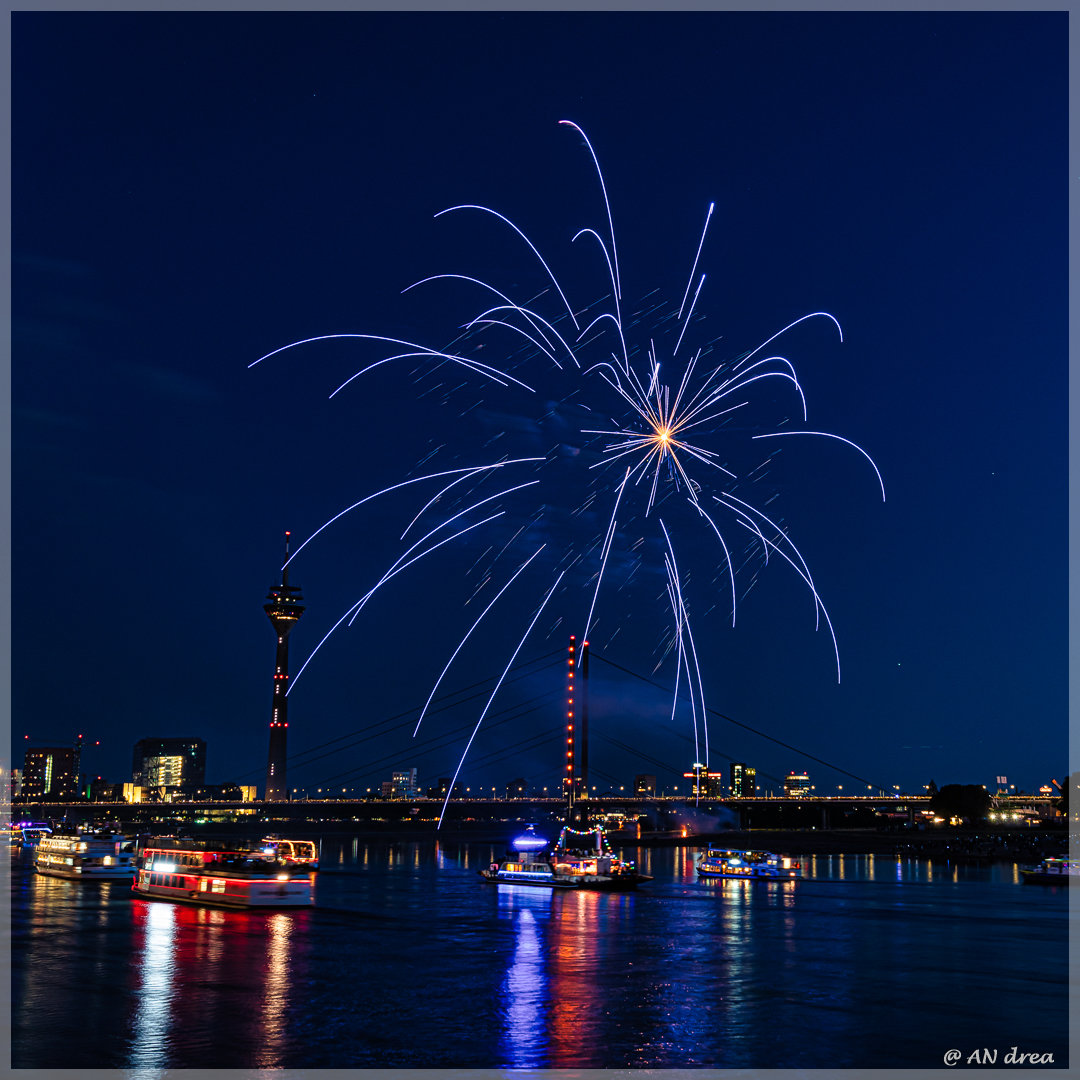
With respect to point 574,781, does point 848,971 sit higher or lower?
higher

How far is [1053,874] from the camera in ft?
412

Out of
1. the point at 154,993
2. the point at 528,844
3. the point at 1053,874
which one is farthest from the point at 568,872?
the point at 154,993

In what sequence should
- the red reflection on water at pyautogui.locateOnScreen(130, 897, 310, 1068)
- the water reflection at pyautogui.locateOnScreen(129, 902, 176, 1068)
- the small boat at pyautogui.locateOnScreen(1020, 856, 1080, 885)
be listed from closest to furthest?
1. the water reflection at pyautogui.locateOnScreen(129, 902, 176, 1068)
2. the red reflection on water at pyautogui.locateOnScreen(130, 897, 310, 1068)
3. the small boat at pyautogui.locateOnScreen(1020, 856, 1080, 885)

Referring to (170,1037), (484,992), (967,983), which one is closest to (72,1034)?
(170,1037)

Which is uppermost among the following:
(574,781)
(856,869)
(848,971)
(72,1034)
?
(72,1034)

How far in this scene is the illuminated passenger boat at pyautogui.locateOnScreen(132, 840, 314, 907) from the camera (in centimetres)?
7800

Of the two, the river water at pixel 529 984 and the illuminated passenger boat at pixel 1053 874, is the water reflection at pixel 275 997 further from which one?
the illuminated passenger boat at pixel 1053 874

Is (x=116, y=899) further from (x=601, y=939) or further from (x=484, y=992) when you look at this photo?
(x=484, y=992)

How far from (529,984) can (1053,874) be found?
3971 inches

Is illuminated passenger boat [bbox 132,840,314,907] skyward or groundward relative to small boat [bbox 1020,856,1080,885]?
skyward

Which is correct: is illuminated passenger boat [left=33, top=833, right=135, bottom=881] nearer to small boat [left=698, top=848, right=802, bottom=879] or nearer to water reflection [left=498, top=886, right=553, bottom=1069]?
water reflection [left=498, top=886, right=553, bottom=1069]

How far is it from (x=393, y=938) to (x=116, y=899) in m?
37.3

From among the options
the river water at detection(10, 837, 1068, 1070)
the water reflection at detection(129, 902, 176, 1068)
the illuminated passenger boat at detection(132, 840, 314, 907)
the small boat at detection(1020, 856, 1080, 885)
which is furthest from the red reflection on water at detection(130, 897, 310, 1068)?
the small boat at detection(1020, 856, 1080, 885)

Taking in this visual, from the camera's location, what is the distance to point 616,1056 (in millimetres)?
32500
